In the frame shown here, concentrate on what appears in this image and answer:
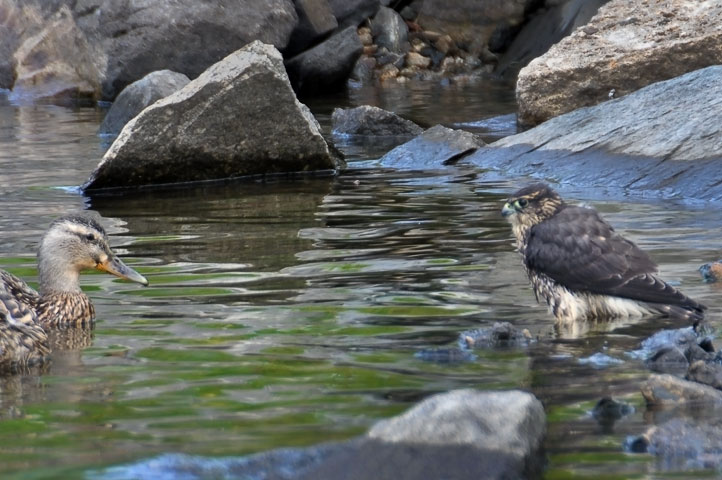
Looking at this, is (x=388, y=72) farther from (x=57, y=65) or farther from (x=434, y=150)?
(x=434, y=150)

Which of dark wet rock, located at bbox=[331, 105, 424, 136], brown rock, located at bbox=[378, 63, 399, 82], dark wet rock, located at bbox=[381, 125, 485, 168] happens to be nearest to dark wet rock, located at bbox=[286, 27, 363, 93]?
brown rock, located at bbox=[378, 63, 399, 82]

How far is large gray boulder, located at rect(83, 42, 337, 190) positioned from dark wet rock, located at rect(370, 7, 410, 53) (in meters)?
13.8

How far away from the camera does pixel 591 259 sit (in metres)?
7.39

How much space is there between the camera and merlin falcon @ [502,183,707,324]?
7.04m

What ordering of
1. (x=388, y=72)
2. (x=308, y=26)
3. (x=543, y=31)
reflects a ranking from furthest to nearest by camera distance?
1. (x=388, y=72)
2. (x=543, y=31)
3. (x=308, y=26)

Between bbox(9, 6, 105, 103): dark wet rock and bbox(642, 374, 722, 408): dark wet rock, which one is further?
bbox(9, 6, 105, 103): dark wet rock

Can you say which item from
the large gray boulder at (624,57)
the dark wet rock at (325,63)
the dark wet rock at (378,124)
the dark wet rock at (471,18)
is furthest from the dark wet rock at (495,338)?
the dark wet rock at (471,18)

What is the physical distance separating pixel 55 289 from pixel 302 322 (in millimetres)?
1643

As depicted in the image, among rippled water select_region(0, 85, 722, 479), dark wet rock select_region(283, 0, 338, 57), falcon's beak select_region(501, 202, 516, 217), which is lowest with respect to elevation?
rippled water select_region(0, 85, 722, 479)

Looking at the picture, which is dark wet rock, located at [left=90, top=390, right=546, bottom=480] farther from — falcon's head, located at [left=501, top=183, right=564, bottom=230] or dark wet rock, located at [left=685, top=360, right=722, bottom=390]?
falcon's head, located at [left=501, top=183, right=564, bottom=230]

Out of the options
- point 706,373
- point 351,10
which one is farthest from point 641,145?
point 351,10

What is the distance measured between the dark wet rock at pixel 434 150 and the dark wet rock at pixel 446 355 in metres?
8.11

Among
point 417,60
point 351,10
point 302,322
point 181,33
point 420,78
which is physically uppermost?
point 351,10

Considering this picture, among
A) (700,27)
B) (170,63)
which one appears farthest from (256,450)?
(170,63)
